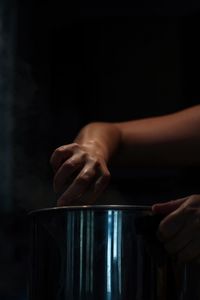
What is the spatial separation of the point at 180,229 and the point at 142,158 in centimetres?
46

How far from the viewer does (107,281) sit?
51cm

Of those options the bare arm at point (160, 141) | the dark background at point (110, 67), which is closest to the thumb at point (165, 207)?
the bare arm at point (160, 141)

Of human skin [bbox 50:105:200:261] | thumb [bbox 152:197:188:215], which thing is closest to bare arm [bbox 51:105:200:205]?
human skin [bbox 50:105:200:261]

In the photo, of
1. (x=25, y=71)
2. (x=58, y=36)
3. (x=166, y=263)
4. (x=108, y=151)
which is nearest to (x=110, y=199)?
(x=108, y=151)

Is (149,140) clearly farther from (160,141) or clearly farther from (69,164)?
(69,164)

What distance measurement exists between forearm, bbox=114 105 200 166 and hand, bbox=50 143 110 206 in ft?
0.81

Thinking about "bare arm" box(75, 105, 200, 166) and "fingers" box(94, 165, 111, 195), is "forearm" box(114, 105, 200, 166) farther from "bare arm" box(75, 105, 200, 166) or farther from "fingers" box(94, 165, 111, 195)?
"fingers" box(94, 165, 111, 195)

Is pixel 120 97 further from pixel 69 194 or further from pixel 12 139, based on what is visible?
pixel 69 194

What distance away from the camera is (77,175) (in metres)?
0.68

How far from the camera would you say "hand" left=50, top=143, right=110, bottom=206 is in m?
0.63

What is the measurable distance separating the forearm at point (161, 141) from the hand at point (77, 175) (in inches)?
9.7

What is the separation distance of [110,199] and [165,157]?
0.12 metres

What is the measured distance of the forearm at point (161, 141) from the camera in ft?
3.19

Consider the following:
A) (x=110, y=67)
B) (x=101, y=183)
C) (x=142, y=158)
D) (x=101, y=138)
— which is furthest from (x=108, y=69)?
(x=101, y=183)
